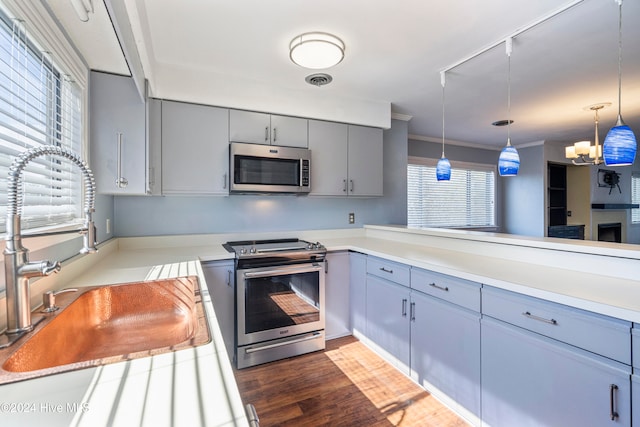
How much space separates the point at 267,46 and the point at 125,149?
1.15m

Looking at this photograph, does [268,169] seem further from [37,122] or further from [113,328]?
[113,328]

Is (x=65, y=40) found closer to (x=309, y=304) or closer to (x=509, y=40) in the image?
(x=309, y=304)

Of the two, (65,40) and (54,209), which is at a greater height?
(65,40)

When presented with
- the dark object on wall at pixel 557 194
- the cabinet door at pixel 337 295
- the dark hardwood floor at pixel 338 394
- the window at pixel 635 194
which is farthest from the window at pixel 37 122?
the window at pixel 635 194

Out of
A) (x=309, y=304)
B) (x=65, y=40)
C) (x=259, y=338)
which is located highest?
(x=65, y=40)

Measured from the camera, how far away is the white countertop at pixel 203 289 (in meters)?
0.55

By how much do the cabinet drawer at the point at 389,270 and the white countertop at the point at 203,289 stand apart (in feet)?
0.26

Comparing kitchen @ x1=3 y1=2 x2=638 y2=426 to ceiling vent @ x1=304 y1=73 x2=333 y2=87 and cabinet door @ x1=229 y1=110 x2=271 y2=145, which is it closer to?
cabinet door @ x1=229 y1=110 x2=271 y2=145

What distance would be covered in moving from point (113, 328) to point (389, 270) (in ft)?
5.67

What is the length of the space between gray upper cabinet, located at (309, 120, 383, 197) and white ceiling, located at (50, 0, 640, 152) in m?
0.14

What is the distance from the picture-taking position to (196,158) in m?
2.46

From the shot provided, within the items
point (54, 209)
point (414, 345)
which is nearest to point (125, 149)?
point (54, 209)

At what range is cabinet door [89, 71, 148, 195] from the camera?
1.84 metres

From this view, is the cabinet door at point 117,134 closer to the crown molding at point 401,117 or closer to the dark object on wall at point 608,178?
the crown molding at point 401,117
